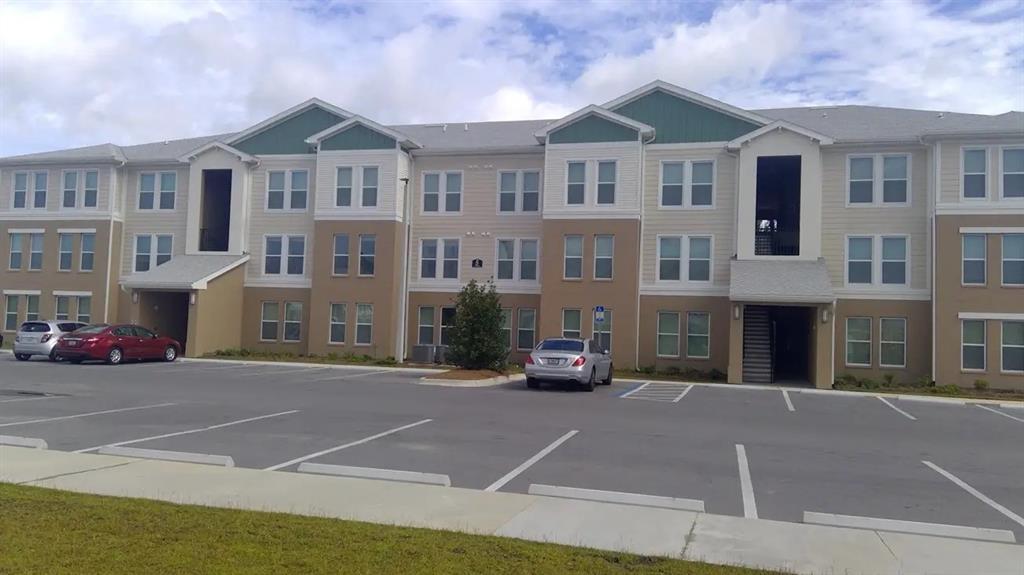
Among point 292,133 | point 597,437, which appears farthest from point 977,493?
point 292,133

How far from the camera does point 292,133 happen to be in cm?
3675

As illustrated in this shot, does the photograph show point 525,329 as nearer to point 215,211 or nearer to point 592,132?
point 592,132

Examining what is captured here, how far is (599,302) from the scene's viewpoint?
32125mm

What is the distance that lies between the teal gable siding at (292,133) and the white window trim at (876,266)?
71.2 feet

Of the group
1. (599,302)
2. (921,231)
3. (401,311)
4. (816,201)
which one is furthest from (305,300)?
(921,231)

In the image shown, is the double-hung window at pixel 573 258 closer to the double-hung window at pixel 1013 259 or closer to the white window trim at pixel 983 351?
the white window trim at pixel 983 351

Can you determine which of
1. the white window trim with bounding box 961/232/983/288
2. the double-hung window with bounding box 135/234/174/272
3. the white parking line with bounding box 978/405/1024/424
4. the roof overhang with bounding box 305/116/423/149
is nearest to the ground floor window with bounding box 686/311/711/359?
the white window trim with bounding box 961/232/983/288

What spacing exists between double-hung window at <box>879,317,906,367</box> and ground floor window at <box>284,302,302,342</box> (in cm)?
2401

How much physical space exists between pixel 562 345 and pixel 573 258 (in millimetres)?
9243

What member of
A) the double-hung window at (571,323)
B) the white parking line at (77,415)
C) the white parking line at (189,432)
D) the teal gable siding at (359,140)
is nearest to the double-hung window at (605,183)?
the double-hung window at (571,323)

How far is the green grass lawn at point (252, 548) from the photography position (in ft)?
19.2

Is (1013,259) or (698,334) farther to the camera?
(698,334)

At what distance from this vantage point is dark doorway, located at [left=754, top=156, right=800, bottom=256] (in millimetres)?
33062

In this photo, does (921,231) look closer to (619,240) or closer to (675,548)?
(619,240)
